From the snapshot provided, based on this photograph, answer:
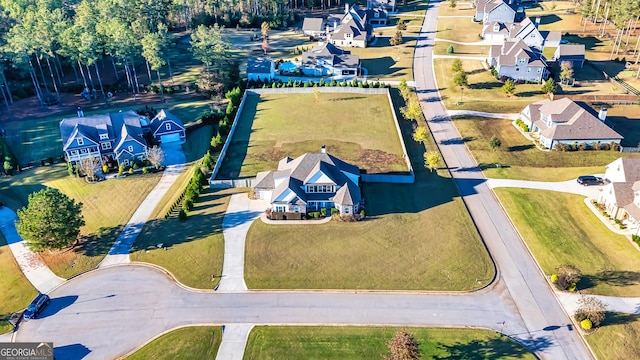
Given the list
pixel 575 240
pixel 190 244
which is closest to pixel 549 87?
pixel 575 240

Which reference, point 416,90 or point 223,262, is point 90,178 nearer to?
point 223,262

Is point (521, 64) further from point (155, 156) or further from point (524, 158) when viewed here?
point (155, 156)

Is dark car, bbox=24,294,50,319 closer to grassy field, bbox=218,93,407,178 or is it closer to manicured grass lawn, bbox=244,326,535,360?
manicured grass lawn, bbox=244,326,535,360

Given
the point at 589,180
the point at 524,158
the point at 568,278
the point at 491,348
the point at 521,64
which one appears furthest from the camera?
the point at 521,64

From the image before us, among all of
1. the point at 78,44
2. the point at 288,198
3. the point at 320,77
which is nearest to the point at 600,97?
the point at 320,77

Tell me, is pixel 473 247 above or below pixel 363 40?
below

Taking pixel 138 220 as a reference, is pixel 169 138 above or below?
above

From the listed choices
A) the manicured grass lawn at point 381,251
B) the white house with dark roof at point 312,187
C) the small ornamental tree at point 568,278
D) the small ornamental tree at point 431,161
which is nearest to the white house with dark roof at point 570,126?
the small ornamental tree at point 431,161
